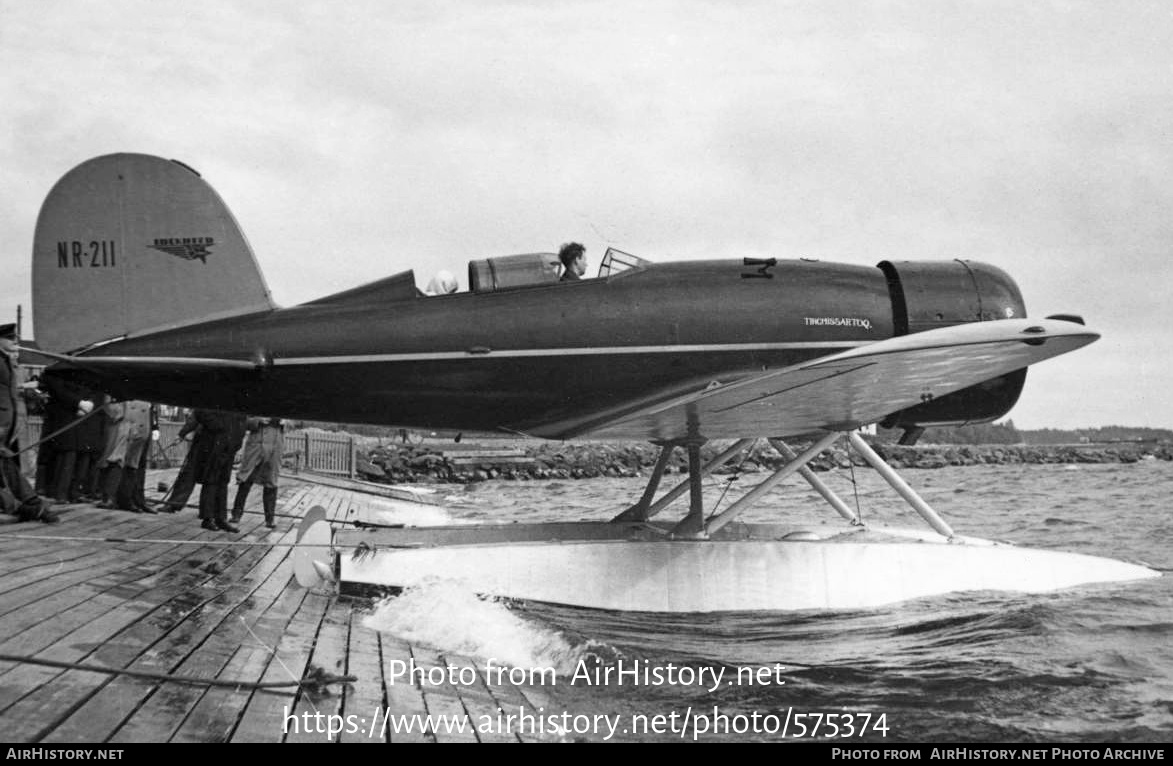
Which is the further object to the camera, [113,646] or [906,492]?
[906,492]

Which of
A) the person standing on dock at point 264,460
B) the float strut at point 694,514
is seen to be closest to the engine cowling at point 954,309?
A: the float strut at point 694,514

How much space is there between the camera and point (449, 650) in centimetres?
582

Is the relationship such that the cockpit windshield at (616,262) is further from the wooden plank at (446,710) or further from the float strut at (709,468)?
the wooden plank at (446,710)

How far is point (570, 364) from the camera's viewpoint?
8.26 m

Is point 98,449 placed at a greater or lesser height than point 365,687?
greater

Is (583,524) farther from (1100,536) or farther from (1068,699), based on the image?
(1100,536)

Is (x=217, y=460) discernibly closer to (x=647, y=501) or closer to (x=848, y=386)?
(x=647, y=501)

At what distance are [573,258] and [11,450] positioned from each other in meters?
5.94

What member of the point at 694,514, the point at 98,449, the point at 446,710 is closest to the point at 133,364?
the point at 446,710

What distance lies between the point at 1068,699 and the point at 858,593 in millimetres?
2929

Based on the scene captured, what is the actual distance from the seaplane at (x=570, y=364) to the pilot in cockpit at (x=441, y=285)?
0.07 m

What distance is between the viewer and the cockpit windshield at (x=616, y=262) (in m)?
8.65

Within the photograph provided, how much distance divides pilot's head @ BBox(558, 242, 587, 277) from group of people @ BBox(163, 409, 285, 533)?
407cm

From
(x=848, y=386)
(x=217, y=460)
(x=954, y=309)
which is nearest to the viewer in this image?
(x=848, y=386)
